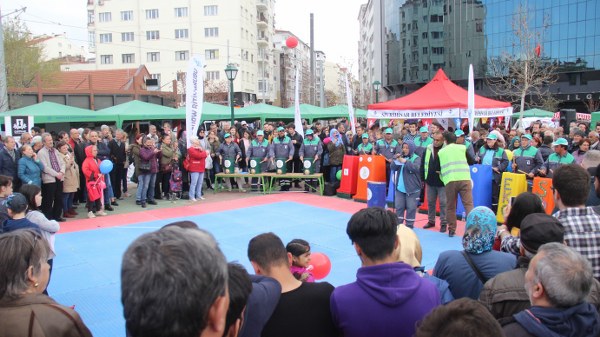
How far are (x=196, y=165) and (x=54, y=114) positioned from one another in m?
7.32

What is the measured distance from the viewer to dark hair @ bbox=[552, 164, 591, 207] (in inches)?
139

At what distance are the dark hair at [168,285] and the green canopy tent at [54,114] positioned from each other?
17.2 metres

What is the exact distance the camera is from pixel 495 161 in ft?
33.3

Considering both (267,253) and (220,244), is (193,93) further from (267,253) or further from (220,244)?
(267,253)

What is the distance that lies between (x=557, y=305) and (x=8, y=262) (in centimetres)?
276

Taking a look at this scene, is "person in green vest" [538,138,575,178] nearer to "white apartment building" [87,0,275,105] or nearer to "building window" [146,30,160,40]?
"white apartment building" [87,0,275,105]

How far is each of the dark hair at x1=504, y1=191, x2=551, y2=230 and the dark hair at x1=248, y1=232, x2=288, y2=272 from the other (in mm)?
2002

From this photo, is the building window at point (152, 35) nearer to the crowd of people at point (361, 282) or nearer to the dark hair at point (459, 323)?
the crowd of people at point (361, 282)

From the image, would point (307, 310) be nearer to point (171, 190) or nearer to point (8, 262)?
point (8, 262)

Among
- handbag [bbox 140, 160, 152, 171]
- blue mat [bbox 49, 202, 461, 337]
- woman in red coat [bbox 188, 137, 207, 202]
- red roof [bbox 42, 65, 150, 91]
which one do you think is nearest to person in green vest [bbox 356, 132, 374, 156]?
blue mat [bbox 49, 202, 461, 337]

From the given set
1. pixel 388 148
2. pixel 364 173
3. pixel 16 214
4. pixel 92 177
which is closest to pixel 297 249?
pixel 16 214

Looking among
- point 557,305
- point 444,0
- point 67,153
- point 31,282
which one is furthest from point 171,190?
point 444,0

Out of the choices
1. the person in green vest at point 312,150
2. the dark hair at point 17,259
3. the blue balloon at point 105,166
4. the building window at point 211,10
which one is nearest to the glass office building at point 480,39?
the building window at point 211,10

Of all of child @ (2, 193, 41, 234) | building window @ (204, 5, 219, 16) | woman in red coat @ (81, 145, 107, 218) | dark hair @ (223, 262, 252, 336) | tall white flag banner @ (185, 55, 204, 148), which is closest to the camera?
dark hair @ (223, 262, 252, 336)
